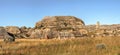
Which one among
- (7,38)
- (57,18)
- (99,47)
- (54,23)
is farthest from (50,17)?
(99,47)

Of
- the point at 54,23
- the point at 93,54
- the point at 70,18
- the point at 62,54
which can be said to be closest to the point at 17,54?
the point at 62,54

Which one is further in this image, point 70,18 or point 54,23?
point 70,18

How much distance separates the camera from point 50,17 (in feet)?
379

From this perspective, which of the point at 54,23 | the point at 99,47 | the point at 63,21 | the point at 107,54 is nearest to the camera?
the point at 107,54

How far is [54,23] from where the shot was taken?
103 meters

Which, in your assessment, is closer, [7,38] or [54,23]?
[7,38]

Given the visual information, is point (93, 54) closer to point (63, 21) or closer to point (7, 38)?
point (7, 38)

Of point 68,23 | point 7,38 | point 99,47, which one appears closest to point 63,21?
point 68,23

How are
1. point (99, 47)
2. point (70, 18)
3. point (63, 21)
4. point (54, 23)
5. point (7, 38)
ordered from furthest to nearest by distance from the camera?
point (70, 18), point (63, 21), point (54, 23), point (7, 38), point (99, 47)

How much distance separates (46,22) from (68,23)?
38.4 feet

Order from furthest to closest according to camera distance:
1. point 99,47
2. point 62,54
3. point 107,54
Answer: point 99,47 < point 62,54 < point 107,54

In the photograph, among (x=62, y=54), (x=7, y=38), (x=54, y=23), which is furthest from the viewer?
(x=54, y=23)

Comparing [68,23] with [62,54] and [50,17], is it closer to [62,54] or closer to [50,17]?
[50,17]

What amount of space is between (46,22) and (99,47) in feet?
300
